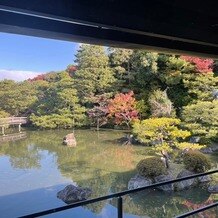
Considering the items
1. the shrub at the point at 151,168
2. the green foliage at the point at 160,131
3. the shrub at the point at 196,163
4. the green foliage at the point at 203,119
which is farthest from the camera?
the green foliage at the point at 203,119

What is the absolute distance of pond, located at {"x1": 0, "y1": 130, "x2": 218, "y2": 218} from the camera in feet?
22.3

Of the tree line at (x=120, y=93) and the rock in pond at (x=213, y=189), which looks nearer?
the rock in pond at (x=213, y=189)

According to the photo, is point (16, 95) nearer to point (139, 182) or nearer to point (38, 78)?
point (38, 78)

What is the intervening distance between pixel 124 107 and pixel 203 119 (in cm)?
371

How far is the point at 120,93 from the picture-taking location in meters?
13.8

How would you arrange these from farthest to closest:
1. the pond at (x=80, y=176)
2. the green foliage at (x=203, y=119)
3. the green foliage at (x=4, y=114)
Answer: the green foliage at (x=4, y=114) < the green foliage at (x=203, y=119) < the pond at (x=80, y=176)

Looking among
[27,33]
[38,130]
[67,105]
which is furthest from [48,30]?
[38,130]

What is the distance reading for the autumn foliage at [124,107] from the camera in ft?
42.8

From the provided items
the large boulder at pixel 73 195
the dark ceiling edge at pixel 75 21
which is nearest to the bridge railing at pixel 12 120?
the large boulder at pixel 73 195

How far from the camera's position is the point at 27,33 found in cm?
125

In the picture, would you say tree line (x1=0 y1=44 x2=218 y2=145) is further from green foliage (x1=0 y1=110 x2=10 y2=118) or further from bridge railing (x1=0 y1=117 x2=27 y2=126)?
bridge railing (x1=0 y1=117 x2=27 y2=126)

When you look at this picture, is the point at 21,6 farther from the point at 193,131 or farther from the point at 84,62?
the point at 84,62

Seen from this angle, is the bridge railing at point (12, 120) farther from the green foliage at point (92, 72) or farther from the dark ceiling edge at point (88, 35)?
the dark ceiling edge at point (88, 35)

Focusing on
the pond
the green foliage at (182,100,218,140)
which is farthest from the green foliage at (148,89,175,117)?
the pond
